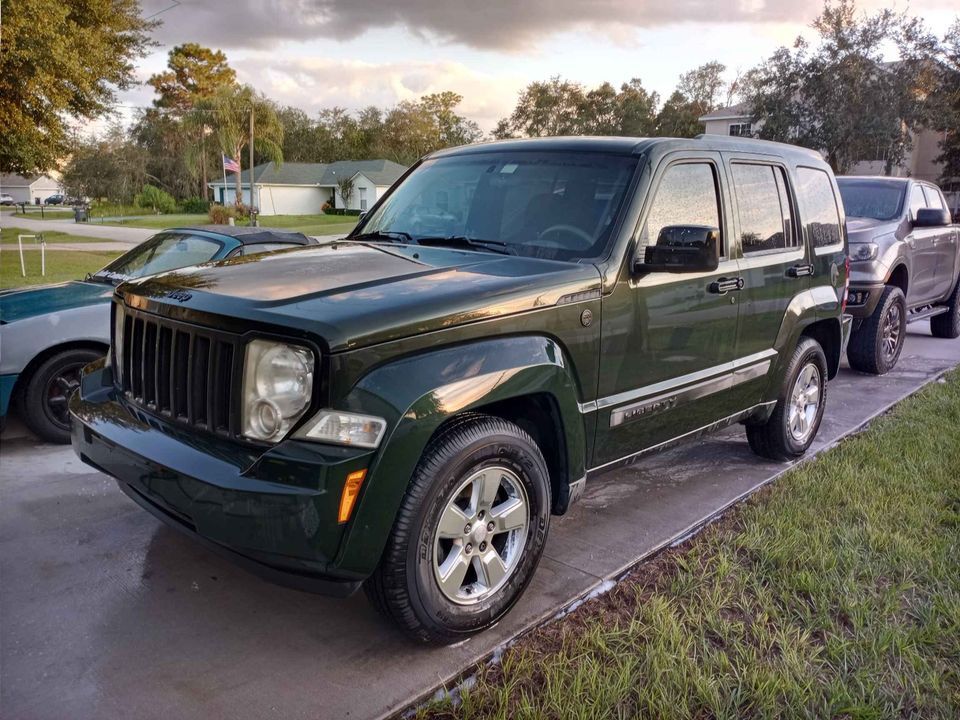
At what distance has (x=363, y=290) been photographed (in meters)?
3.01

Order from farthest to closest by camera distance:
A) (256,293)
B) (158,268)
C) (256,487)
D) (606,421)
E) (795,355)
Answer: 1. (158,268)
2. (795,355)
3. (606,421)
4. (256,293)
5. (256,487)

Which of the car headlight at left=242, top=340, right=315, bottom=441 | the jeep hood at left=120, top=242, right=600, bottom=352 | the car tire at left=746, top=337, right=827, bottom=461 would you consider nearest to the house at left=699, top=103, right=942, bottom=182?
the car tire at left=746, top=337, right=827, bottom=461

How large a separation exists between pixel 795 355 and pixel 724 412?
0.91 meters

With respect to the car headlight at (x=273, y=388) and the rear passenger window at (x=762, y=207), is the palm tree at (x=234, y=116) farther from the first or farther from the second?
the car headlight at (x=273, y=388)

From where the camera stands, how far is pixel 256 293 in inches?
118

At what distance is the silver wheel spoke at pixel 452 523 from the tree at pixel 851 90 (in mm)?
35664

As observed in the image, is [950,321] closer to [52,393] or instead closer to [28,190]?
[52,393]

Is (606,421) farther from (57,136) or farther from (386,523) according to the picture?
(57,136)

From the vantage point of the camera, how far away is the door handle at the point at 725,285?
4.14m

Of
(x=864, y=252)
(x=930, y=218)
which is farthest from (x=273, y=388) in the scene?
(x=930, y=218)

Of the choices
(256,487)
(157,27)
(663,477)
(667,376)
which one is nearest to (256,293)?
(256,487)

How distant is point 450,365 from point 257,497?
814 mm

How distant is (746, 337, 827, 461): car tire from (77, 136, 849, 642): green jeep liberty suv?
39cm

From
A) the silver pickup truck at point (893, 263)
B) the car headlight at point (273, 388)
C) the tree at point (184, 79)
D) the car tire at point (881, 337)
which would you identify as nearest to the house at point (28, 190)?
the tree at point (184, 79)
